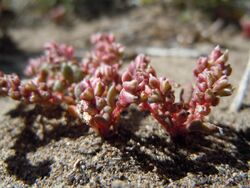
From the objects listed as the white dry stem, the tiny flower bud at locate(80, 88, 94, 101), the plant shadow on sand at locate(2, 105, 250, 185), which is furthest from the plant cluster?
the white dry stem

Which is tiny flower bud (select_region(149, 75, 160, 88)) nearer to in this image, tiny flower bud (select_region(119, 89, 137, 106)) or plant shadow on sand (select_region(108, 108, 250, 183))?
tiny flower bud (select_region(119, 89, 137, 106))

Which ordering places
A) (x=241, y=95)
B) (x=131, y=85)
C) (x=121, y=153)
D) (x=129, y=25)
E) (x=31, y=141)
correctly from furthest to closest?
(x=129, y=25)
(x=241, y=95)
(x=31, y=141)
(x=121, y=153)
(x=131, y=85)

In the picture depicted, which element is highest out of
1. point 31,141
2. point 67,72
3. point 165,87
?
point 165,87

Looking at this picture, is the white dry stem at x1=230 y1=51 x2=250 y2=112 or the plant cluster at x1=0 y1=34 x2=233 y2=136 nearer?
the plant cluster at x1=0 y1=34 x2=233 y2=136

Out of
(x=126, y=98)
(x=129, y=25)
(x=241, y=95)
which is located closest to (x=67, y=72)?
(x=126, y=98)

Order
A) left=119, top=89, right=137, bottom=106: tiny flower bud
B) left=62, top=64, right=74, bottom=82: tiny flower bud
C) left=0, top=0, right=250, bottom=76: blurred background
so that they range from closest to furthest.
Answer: left=119, top=89, right=137, bottom=106: tiny flower bud → left=62, top=64, right=74, bottom=82: tiny flower bud → left=0, top=0, right=250, bottom=76: blurred background

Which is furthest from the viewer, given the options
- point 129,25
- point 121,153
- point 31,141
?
point 129,25

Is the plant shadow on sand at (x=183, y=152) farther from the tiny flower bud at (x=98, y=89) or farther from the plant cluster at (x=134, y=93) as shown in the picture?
the tiny flower bud at (x=98, y=89)

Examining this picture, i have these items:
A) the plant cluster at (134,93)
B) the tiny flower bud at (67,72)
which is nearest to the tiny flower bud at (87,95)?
the plant cluster at (134,93)

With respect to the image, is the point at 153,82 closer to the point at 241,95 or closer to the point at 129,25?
the point at 241,95
